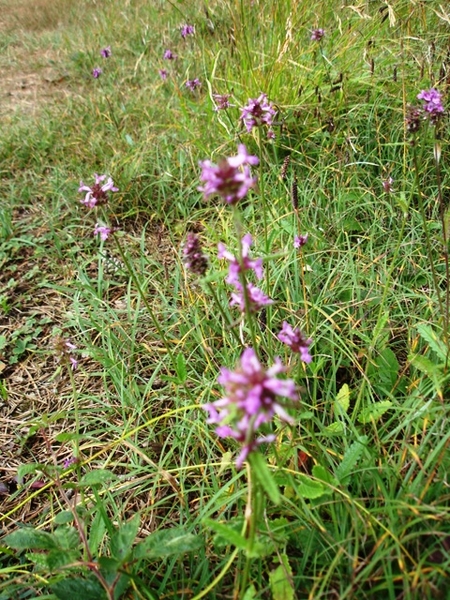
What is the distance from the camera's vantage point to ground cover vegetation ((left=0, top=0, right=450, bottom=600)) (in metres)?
1.08

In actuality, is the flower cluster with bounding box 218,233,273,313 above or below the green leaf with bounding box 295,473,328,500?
above

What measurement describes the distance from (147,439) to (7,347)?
0.93 m

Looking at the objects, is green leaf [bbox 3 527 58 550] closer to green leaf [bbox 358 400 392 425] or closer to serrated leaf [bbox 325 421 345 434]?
serrated leaf [bbox 325 421 345 434]

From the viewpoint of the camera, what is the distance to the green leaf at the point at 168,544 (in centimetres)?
107

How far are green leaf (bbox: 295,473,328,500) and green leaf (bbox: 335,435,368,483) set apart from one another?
63 mm

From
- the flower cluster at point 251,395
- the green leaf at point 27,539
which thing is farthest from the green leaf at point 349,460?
the green leaf at point 27,539

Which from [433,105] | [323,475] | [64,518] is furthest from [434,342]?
[64,518]

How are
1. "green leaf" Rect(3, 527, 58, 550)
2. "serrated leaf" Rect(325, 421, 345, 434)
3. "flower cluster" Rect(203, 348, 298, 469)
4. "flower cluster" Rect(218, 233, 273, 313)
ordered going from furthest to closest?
"serrated leaf" Rect(325, 421, 345, 434), "green leaf" Rect(3, 527, 58, 550), "flower cluster" Rect(218, 233, 273, 313), "flower cluster" Rect(203, 348, 298, 469)

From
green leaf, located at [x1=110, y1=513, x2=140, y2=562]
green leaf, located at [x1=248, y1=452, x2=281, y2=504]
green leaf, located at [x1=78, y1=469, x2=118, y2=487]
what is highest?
green leaf, located at [x1=248, y1=452, x2=281, y2=504]

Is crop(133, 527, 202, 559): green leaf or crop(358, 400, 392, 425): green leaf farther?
crop(358, 400, 392, 425): green leaf

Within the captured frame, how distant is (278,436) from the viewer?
4.51 ft

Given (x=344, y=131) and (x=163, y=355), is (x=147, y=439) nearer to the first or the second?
(x=163, y=355)

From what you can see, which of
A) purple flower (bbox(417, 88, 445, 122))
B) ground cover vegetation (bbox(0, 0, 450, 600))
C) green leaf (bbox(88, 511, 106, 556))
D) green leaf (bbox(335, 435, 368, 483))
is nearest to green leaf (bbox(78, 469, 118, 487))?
ground cover vegetation (bbox(0, 0, 450, 600))

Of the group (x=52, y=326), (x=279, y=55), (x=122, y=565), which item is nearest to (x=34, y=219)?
(x=52, y=326)
